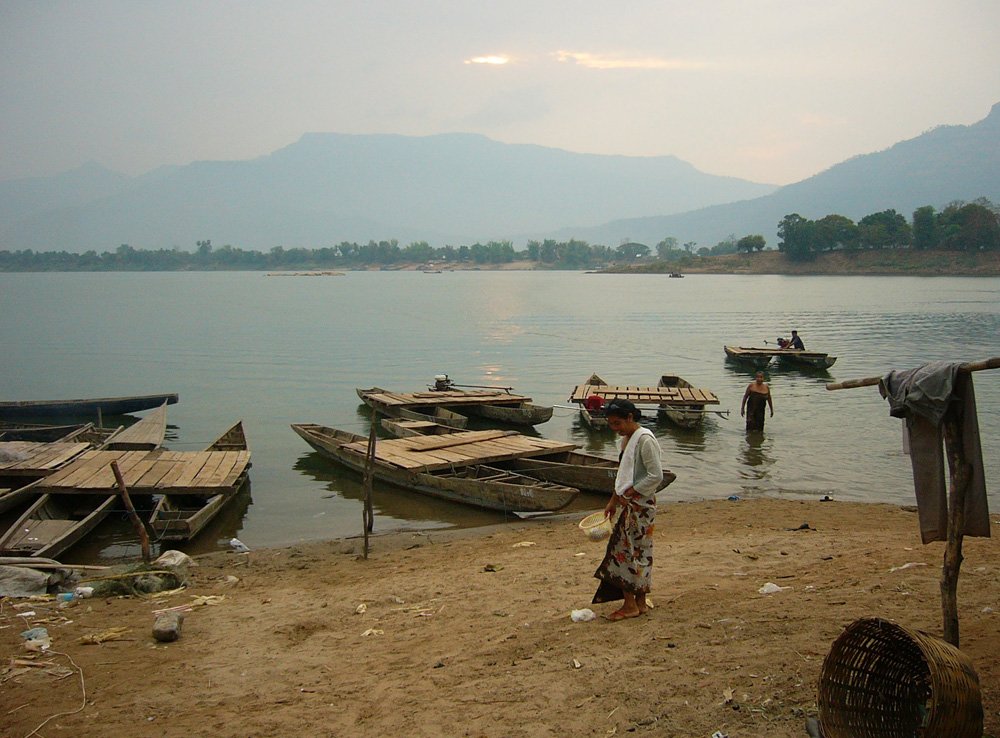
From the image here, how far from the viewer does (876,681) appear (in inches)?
159

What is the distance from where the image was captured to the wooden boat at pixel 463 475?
10.8 metres

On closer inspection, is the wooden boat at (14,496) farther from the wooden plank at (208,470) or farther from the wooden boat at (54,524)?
the wooden plank at (208,470)

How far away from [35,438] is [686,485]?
13947 mm

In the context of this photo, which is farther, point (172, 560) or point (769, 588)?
point (172, 560)

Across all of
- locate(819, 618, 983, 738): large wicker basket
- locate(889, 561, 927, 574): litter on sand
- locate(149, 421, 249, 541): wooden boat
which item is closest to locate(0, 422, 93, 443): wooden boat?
locate(149, 421, 249, 541): wooden boat

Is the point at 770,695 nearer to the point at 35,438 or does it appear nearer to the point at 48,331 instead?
the point at 35,438

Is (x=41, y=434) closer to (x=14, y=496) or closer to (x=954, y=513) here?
(x=14, y=496)

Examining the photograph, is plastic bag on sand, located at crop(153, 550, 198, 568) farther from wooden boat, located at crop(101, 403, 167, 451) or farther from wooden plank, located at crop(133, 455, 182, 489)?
wooden boat, located at crop(101, 403, 167, 451)

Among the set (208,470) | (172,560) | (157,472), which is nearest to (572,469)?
(208,470)

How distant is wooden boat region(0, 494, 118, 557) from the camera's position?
9.12 m

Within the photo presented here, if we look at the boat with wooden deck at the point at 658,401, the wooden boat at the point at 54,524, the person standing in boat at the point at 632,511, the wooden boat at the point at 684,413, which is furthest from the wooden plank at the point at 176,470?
the wooden boat at the point at 684,413

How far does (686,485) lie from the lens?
1322 centimetres

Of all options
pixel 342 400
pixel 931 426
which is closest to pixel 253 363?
pixel 342 400

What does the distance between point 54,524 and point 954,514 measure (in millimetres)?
10641
